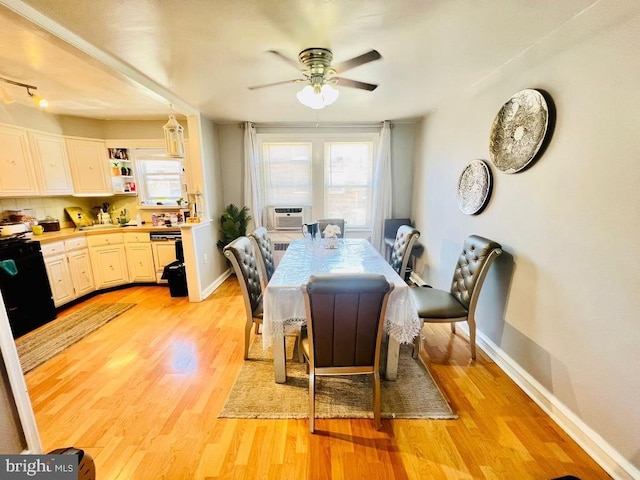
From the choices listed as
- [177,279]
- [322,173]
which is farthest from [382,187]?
[177,279]

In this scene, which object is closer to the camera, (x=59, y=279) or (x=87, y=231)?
(x=59, y=279)

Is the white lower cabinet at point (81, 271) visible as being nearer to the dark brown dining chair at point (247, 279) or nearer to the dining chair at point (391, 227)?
the dark brown dining chair at point (247, 279)

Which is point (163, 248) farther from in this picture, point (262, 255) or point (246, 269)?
point (246, 269)

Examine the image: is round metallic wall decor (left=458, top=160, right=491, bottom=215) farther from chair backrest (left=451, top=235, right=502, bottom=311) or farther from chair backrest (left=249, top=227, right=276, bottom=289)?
chair backrest (left=249, top=227, right=276, bottom=289)

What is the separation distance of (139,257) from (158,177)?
127cm

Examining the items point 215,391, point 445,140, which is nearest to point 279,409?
point 215,391

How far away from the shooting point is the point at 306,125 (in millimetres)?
4082

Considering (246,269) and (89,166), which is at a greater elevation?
(89,166)

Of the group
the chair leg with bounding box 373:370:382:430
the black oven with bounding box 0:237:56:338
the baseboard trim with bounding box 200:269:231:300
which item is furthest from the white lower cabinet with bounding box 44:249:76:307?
the chair leg with bounding box 373:370:382:430

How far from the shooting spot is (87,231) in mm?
3422

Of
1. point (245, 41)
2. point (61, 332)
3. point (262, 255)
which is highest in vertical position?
point (245, 41)

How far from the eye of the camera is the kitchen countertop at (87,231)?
2.99m

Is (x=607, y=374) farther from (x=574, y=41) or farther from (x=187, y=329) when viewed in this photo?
(x=187, y=329)

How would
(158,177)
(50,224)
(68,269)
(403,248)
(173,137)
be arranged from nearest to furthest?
1. (173,137)
2. (403,248)
3. (68,269)
4. (50,224)
5. (158,177)
